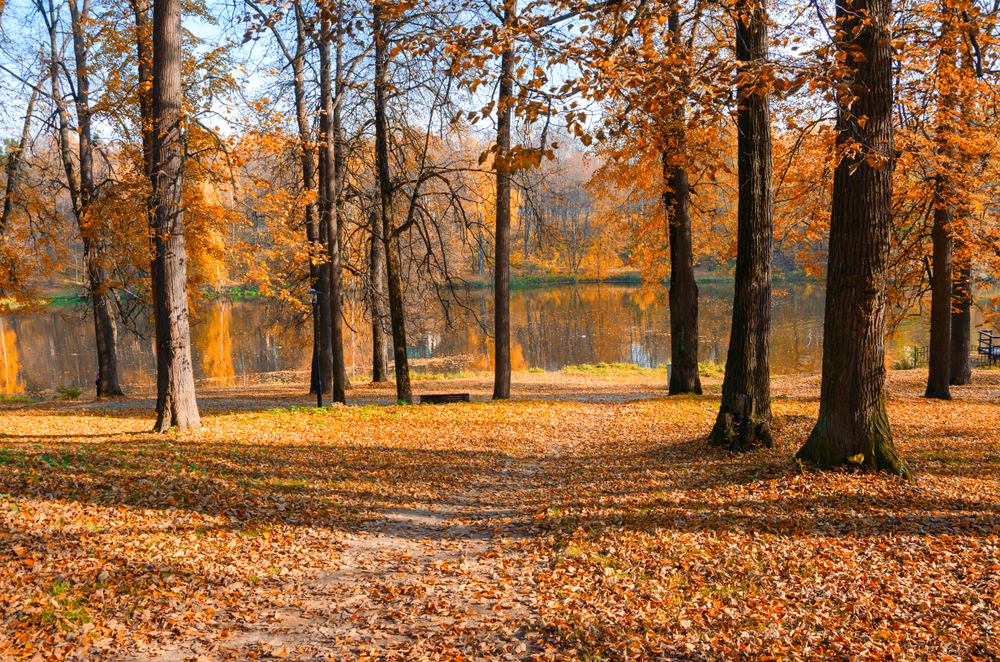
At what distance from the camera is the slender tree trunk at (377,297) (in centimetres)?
1819

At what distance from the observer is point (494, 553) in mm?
5348

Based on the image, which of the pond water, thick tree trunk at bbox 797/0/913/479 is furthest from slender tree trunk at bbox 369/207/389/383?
thick tree trunk at bbox 797/0/913/479

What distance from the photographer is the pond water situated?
24828 mm

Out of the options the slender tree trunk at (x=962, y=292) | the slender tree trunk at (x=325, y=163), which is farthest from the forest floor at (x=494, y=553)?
the slender tree trunk at (x=325, y=163)

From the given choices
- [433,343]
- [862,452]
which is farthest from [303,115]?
[433,343]

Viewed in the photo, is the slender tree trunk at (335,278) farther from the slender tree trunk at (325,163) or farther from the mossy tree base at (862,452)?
the mossy tree base at (862,452)

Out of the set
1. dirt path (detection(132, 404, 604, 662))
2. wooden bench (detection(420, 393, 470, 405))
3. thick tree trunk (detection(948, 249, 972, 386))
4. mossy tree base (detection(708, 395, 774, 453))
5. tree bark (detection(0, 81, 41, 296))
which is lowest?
dirt path (detection(132, 404, 604, 662))

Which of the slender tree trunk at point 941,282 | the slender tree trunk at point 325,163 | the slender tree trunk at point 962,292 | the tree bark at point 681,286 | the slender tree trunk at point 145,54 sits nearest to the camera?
the slender tree trunk at point 145,54

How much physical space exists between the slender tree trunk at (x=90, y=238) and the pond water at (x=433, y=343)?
4.01 meters

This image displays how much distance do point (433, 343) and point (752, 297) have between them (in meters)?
29.4

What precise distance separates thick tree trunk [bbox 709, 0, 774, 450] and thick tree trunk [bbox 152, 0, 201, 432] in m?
7.94

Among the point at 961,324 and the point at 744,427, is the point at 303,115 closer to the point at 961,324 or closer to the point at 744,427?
the point at 744,427

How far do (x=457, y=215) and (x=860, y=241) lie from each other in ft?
28.0

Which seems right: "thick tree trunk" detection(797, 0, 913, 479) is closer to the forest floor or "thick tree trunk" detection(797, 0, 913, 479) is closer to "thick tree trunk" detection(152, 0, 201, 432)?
the forest floor
